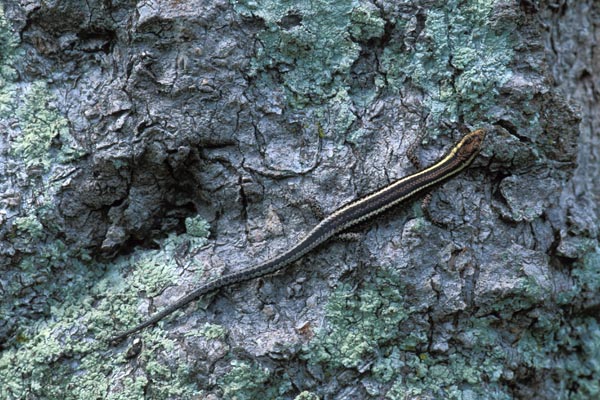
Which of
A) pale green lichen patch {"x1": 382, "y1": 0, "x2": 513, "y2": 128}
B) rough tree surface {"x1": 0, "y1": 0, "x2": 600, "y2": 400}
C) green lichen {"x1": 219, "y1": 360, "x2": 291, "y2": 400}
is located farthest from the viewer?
pale green lichen patch {"x1": 382, "y1": 0, "x2": 513, "y2": 128}

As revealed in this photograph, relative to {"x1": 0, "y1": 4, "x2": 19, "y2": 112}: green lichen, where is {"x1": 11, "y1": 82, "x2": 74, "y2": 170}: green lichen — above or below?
below

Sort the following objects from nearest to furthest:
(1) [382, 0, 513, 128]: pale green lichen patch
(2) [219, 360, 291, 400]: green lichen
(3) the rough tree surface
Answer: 1. (2) [219, 360, 291, 400]: green lichen
2. (3) the rough tree surface
3. (1) [382, 0, 513, 128]: pale green lichen patch

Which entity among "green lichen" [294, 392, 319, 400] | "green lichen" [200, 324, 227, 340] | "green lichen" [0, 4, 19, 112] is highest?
"green lichen" [0, 4, 19, 112]

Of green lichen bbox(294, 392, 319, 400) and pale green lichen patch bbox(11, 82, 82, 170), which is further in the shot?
pale green lichen patch bbox(11, 82, 82, 170)

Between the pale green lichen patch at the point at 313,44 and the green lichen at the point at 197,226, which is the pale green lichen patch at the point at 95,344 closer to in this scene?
the green lichen at the point at 197,226

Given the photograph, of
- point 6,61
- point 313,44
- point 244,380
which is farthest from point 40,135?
point 244,380

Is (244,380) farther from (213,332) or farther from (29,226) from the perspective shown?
(29,226)

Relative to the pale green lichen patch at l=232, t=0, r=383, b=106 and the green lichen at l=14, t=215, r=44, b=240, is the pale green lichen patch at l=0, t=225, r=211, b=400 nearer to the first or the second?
the green lichen at l=14, t=215, r=44, b=240

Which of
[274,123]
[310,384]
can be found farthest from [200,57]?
[310,384]

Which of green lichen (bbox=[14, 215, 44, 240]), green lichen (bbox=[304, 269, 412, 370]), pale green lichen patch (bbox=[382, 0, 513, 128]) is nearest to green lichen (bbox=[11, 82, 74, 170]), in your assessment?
green lichen (bbox=[14, 215, 44, 240])
